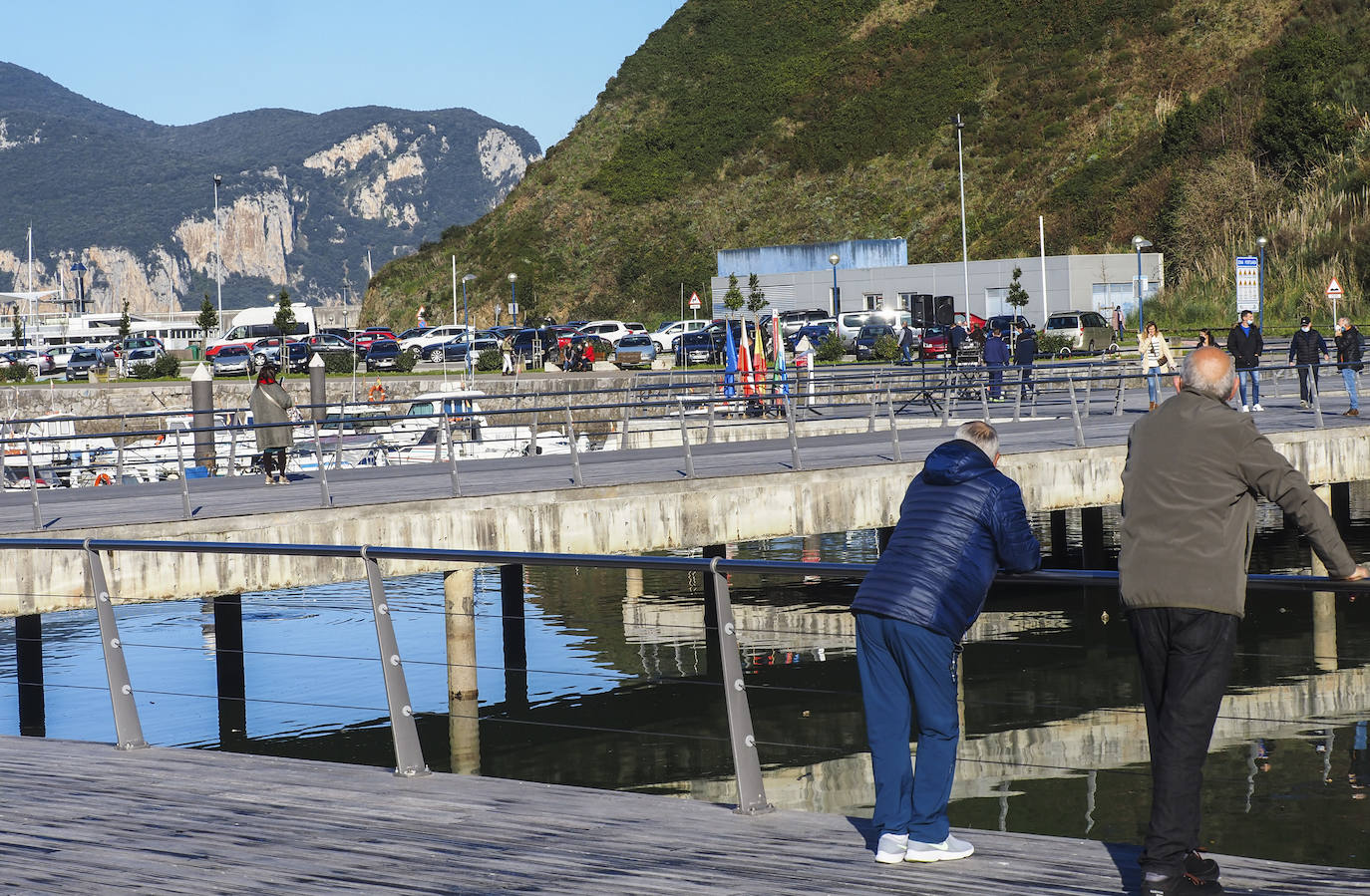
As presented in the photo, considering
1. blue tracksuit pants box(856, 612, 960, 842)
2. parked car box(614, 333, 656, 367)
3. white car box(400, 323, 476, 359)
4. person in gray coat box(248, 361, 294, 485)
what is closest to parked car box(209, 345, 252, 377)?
white car box(400, 323, 476, 359)

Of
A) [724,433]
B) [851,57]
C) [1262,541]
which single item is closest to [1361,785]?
[1262,541]

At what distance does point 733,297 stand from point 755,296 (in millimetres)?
992

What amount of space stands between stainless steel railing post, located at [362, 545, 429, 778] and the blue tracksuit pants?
2.31 meters

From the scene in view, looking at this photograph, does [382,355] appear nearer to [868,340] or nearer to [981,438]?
[868,340]

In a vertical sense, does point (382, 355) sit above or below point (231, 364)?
above

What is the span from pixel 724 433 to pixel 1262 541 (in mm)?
10181

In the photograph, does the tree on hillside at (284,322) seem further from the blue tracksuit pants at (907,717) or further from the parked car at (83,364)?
the blue tracksuit pants at (907,717)

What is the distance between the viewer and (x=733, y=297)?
69.2 m

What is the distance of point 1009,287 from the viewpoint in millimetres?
61281

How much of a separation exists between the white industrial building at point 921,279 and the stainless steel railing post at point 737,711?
53.7m

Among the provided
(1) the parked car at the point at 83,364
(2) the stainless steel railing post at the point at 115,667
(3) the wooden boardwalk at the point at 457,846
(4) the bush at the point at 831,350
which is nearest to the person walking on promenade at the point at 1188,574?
(3) the wooden boardwalk at the point at 457,846

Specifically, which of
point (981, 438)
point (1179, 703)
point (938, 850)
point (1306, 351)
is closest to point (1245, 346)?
point (1306, 351)

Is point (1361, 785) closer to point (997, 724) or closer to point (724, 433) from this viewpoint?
point (997, 724)

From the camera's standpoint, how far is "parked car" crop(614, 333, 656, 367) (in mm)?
56188
